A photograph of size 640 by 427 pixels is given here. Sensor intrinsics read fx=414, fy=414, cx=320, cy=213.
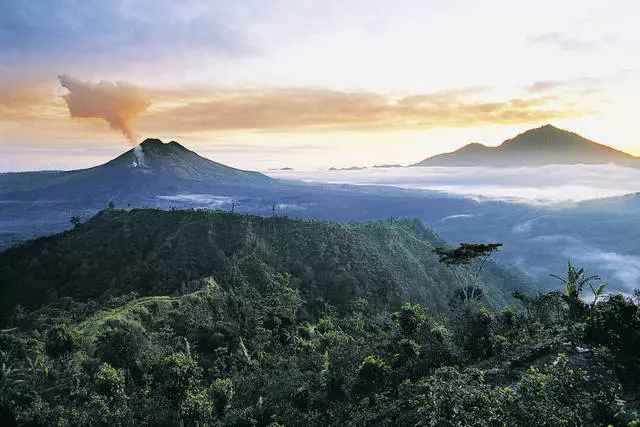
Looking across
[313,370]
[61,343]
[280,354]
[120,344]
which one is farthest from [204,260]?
[313,370]

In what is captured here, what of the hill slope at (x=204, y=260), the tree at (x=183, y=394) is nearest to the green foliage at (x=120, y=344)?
the tree at (x=183, y=394)

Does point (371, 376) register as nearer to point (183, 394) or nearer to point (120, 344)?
point (183, 394)

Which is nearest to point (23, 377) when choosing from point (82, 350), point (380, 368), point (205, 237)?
point (82, 350)

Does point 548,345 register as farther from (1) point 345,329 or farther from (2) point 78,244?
(2) point 78,244

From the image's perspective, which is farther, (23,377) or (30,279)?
(30,279)

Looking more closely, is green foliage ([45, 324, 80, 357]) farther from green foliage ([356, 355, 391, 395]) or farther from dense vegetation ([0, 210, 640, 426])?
green foliage ([356, 355, 391, 395])

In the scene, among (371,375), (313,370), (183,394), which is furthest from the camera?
(313,370)
